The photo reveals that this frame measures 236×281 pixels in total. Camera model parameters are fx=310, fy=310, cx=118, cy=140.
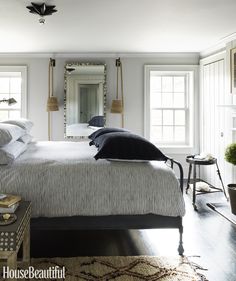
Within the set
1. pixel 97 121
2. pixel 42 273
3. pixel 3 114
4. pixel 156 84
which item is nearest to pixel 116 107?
pixel 97 121

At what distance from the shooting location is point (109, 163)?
2.56 m

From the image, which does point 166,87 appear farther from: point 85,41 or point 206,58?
point 85,41

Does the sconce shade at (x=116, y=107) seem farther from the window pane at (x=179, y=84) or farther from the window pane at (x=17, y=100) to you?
the window pane at (x=17, y=100)

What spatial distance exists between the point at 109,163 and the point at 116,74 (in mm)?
3307

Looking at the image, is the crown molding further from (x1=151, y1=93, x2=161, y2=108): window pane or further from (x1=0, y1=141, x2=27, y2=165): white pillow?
(x1=0, y1=141, x2=27, y2=165): white pillow

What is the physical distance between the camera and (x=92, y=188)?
2.41 meters

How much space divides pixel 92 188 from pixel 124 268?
2.11ft

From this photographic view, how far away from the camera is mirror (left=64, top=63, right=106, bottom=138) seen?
5.48 m

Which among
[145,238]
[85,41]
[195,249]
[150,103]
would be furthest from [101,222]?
[150,103]

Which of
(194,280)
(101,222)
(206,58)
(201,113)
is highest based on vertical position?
(206,58)

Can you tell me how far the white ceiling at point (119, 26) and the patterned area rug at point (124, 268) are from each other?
2.36m

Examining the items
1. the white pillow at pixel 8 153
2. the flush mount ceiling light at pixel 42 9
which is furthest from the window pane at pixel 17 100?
the white pillow at pixel 8 153

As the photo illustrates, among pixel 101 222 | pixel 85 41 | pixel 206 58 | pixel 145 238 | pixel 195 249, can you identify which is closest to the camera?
pixel 101 222

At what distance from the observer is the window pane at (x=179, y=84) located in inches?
228
